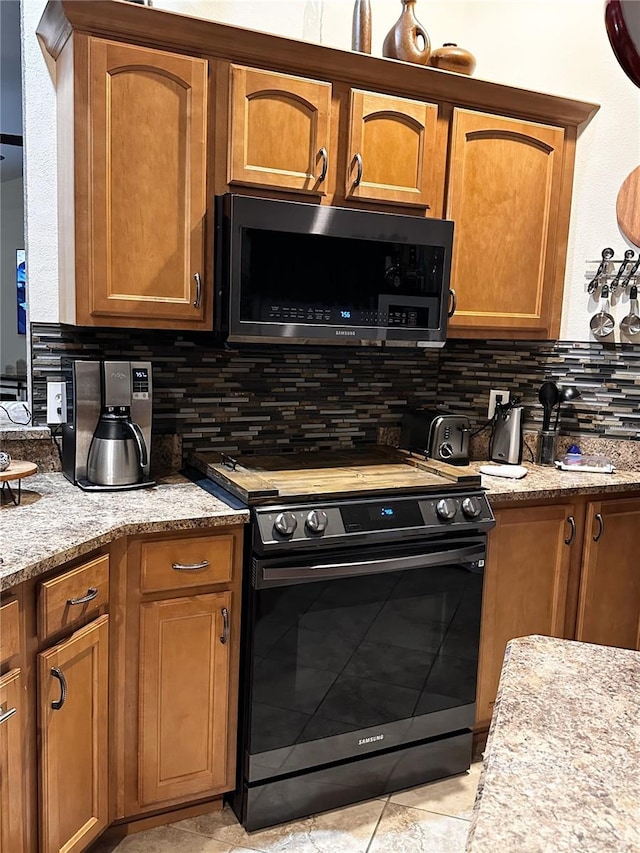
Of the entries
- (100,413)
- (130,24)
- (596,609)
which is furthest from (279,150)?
(596,609)

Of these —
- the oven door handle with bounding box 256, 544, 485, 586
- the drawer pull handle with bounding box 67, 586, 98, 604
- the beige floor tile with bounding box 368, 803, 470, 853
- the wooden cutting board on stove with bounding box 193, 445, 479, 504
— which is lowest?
the beige floor tile with bounding box 368, 803, 470, 853

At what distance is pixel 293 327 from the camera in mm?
2311

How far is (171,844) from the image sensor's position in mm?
2123

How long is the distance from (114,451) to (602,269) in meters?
1.95

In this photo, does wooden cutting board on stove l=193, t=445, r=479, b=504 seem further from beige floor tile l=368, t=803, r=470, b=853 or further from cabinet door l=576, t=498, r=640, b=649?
beige floor tile l=368, t=803, r=470, b=853

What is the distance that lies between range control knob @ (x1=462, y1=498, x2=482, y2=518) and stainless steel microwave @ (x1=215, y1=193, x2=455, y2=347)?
0.56m

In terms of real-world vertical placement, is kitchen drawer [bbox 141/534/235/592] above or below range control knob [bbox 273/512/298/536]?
below

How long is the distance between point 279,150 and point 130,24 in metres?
0.53

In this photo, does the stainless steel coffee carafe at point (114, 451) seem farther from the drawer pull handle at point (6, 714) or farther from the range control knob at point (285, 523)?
the drawer pull handle at point (6, 714)

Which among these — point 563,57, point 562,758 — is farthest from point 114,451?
point 563,57

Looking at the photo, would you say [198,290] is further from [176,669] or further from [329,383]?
[176,669]

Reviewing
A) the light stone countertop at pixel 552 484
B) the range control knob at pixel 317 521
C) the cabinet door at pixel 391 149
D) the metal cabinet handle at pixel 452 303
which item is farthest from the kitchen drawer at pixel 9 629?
the metal cabinet handle at pixel 452 303

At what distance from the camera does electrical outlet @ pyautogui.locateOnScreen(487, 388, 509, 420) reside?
9.98ft

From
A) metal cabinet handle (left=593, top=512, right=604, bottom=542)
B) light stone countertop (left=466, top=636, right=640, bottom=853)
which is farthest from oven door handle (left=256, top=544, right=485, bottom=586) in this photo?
light stone countertop (left=466, top=636, right=640, bottom=853)
